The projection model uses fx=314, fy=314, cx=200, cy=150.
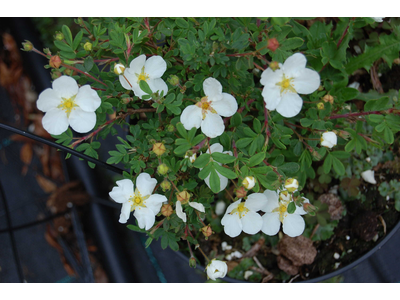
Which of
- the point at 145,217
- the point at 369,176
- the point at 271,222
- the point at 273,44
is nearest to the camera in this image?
the point at 273,44

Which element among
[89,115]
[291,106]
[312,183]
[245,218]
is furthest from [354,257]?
[89,115]

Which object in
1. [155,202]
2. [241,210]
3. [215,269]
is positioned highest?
[155,202]

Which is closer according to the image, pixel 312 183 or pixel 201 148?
pixel 201 148

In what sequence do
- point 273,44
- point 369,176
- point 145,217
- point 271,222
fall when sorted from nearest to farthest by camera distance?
point 273,44 → point 145,217 → point 271,222 → point 369,176

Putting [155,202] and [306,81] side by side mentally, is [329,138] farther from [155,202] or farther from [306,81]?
[155,202]

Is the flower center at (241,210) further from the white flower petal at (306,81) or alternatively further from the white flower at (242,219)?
→ the white flower petal at (306,81)

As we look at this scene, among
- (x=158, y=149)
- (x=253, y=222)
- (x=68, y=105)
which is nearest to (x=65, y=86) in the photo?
(x=68, y=105)

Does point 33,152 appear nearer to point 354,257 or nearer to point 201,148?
point 201,148
